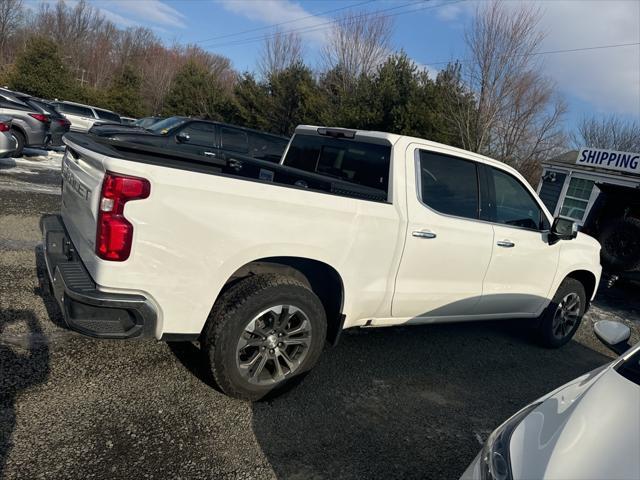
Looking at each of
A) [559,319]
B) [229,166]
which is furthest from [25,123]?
[559,319]

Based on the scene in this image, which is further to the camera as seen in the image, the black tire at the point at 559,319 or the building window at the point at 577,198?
the building window at the point at 577,198

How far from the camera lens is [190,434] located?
2.71m

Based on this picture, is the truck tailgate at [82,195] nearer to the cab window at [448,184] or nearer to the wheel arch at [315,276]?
the wheel arch at [315,276]

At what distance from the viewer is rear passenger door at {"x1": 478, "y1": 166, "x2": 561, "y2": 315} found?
13.7 ft

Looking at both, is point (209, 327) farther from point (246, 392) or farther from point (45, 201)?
point (45, 201)

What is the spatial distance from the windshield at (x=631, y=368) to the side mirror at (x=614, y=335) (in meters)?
0.37

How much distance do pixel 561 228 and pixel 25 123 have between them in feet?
39.6

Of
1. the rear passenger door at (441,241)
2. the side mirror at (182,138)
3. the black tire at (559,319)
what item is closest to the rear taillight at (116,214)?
the rear passenger door at (441,241)

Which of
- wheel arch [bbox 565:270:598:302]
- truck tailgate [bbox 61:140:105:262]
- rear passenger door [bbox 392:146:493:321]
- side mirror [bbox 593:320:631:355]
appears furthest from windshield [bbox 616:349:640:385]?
wheel arch [bbox 565:270:598:302]

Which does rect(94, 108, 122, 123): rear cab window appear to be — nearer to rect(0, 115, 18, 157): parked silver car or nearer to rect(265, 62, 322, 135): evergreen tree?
rect(265, 62, 322, 135): evergreen tree

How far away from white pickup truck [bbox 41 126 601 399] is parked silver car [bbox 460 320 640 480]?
4.91 feet

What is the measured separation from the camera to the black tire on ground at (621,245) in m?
7.19

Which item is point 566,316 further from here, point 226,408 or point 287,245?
point 226,408

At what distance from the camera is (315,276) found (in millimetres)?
3352
